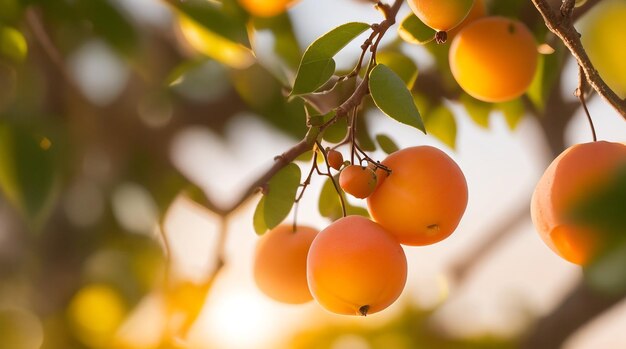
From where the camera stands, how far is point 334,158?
718 millimetres

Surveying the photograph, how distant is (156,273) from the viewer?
2.29 feet

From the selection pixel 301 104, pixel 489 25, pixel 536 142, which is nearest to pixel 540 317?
pixel 536 142

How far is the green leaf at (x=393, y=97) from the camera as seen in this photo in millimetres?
604

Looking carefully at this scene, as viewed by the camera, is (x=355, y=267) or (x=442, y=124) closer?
(x=355, y=267)

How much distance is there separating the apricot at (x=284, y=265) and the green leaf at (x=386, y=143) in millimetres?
139

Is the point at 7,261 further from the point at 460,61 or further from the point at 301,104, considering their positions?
the point at 460,61

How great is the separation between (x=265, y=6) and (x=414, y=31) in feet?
0.53

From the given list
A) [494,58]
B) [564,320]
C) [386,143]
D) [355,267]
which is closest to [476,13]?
[494,58]

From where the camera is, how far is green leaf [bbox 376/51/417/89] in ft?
3.19

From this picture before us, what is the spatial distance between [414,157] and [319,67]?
120mm

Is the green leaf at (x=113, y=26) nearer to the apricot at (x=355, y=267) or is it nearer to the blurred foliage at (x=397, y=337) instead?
the apricot at (x=355, y=267)

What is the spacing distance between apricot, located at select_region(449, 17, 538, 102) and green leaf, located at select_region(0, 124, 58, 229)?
488 mm

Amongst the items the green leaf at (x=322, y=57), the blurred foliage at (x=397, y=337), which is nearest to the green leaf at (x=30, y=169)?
the green leaf at (x=322, y=57)

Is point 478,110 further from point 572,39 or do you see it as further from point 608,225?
point 608,225
